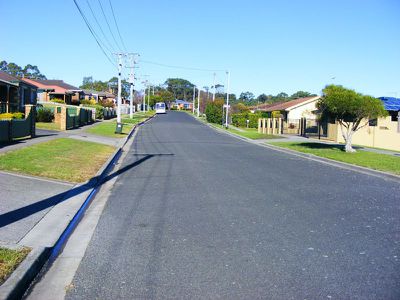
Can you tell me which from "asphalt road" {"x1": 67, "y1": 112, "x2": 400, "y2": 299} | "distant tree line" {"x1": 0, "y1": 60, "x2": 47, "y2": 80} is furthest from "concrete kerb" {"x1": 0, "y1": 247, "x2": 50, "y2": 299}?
"distant tree line" {"x1": 0, "y1": 60, "x2": 47, "y2": 80}

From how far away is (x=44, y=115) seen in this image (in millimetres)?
34688

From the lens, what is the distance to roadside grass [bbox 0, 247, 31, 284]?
191 inches

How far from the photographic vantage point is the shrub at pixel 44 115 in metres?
34.5

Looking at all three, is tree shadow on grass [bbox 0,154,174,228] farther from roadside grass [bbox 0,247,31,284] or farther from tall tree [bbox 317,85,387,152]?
tall tree [bbox 317,85,387,152]

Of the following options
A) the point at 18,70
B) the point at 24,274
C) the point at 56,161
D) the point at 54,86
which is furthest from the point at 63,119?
the point at 18,70

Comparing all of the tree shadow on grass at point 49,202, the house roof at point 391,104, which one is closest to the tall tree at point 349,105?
the house roof at point 391,104

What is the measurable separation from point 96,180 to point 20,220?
488cm

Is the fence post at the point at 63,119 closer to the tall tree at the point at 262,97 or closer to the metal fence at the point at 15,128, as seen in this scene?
the metal fence at the point at 15,128

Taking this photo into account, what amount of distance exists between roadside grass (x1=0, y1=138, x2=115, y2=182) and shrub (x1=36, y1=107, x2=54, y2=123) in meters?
16.7

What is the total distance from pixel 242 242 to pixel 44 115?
30.8m

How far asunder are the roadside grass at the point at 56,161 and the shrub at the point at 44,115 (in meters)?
16.7

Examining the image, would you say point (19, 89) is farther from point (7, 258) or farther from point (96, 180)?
point (7, 258)

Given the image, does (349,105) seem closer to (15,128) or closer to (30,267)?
(15,128)

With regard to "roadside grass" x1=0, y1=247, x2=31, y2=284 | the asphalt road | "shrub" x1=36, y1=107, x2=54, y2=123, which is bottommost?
the asphalt road
